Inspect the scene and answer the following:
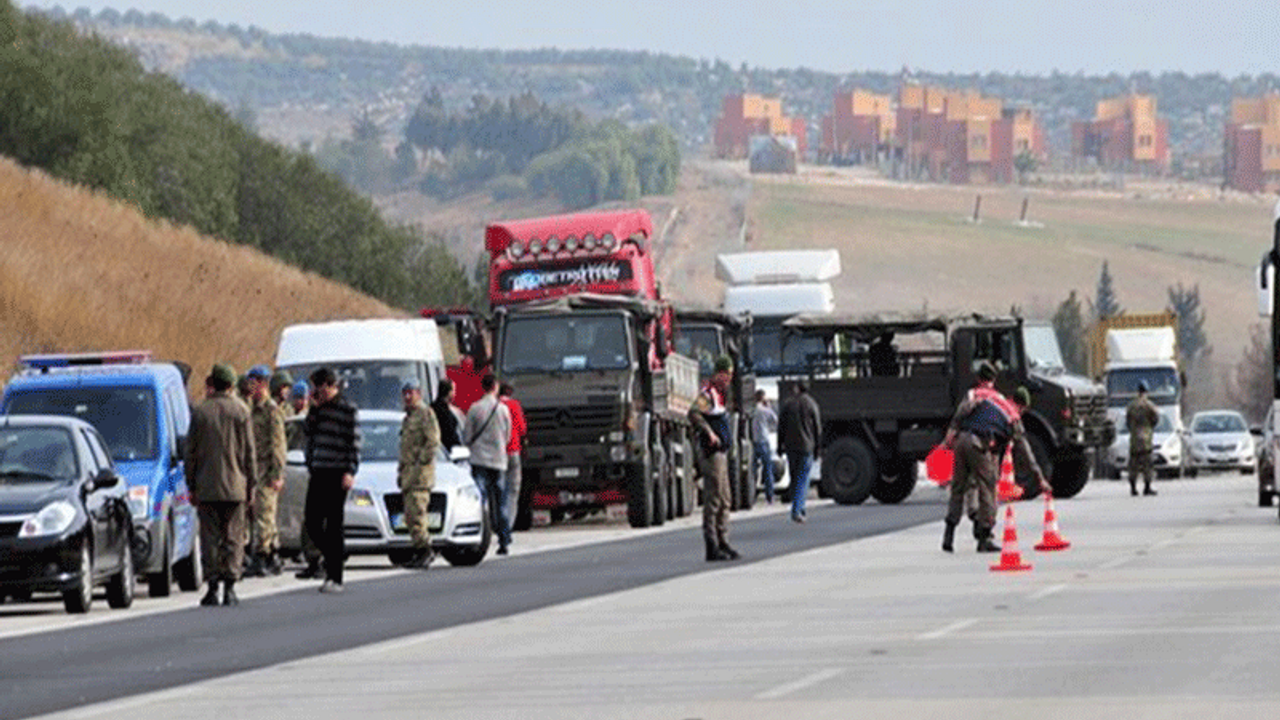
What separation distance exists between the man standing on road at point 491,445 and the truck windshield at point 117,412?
7584mm

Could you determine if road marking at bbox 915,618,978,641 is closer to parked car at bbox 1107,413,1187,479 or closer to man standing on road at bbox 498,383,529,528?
man standing on road at bbox 498,383,529,528

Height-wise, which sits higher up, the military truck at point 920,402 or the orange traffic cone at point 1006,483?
the orange traffic cone at point 1006,483

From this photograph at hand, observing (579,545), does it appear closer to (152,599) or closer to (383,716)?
(152,599)

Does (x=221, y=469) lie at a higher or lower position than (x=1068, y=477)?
higher

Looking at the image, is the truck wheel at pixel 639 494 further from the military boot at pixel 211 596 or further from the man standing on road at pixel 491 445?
the military boot at pixel 211 596

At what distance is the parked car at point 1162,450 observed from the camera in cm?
8006

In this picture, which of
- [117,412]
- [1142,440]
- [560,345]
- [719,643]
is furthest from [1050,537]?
[1142,440]

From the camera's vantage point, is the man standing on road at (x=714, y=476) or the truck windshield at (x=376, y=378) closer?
the man standing on road at (x=714, y=476)

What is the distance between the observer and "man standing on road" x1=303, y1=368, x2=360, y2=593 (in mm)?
32594

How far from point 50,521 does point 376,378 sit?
50.9 ft

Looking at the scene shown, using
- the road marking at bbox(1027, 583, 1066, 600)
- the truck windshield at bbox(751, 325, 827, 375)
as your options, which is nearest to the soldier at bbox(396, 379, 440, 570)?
the road marking at bbox(1027, 583, 1066, 600)

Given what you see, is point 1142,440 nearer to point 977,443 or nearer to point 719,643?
point 977,443

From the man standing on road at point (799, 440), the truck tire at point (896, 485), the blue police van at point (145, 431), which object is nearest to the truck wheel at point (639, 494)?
the man standing on road at point (799, 440)

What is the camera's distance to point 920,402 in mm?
59156
